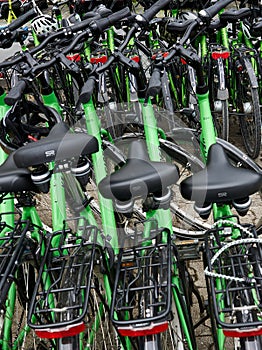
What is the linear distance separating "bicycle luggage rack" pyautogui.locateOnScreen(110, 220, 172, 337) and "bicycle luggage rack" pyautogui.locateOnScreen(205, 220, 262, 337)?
180 millimetres

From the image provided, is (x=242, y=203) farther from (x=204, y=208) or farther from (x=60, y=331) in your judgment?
(x=60, y=331)

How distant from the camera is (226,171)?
2115 mm

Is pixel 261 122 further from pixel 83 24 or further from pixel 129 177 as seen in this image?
→ pixel 129 177

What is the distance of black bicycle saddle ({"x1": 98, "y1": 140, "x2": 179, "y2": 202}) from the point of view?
2.07 meters

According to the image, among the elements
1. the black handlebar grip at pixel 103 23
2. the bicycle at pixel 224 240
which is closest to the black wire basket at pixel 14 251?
the bicycle at pixel 224 240

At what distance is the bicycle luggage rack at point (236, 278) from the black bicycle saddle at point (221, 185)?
18 centimetres

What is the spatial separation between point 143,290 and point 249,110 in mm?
3028

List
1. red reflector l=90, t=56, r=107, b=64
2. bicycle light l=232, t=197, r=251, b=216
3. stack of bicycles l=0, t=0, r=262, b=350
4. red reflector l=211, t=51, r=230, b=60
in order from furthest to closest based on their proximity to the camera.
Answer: red reflector l=211, t=51, r=230, b=60, red reflector l=90, t=56, r=107, b=64, bicycle light l=232, t=197, r=251, b=216, stack of bicycles l=0, t=0, r=262, b=350

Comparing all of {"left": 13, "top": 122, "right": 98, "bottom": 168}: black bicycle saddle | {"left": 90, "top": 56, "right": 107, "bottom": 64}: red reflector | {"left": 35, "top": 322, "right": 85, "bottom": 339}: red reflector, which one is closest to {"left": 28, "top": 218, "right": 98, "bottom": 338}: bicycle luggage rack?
{"left": 35, "top": 322, "right": 85, "bottom": 339}: red reflector

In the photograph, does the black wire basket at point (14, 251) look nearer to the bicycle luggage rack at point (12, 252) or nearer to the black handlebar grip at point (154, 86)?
the bicycle luggage rack at point (12, 252)

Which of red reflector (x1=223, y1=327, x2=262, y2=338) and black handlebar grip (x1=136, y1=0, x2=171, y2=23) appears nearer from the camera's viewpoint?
red reflector (x1=223, y1=327, x2=262, y2=338)

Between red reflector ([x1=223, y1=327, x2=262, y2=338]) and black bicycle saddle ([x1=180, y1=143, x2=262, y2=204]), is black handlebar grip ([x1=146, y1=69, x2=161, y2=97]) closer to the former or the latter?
black bicycle saddle ([x1=180, y1=143, x2=262, y2=204])

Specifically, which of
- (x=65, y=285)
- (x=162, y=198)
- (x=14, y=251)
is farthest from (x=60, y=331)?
(x=162, y=198)

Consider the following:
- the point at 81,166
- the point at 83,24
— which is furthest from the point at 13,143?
the point at 83,24
